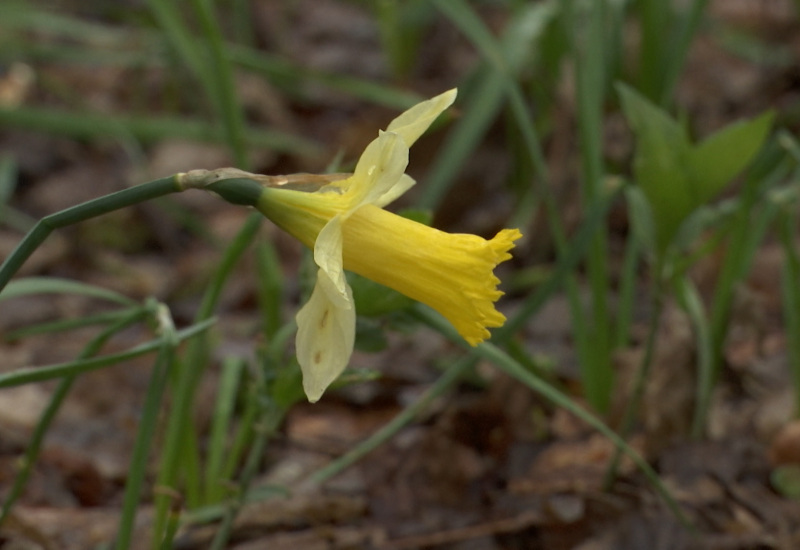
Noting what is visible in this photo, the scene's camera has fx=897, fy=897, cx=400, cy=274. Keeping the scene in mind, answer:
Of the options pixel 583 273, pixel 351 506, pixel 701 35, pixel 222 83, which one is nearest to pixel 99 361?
pixel 351 506

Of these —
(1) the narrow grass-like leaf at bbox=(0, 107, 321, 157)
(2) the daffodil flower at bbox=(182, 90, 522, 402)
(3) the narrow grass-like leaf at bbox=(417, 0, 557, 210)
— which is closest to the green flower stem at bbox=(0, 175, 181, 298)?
(2) the daffodil flower at bbox=(182, 90, 522, 402)

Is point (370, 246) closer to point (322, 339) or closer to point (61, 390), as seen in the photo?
point (322, 339)

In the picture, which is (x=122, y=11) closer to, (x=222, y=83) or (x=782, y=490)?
(x=222, y=83)

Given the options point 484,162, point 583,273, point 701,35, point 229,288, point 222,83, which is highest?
point 701,35

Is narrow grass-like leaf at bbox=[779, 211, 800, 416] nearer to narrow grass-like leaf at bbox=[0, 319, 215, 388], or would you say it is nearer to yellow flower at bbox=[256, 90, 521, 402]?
yellow flower at bbox=[256, 90, 521, 402]

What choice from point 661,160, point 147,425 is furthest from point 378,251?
point 661,160
